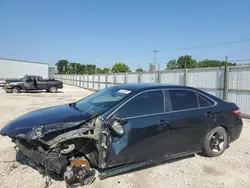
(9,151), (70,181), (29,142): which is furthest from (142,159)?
(9,151)

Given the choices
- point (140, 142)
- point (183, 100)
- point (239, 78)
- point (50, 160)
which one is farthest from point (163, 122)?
point (239, 78)

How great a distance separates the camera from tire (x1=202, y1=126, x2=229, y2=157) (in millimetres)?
4371

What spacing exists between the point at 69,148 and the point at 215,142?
121 inches

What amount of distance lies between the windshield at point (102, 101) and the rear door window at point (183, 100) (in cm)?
93

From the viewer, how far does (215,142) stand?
14.9ft

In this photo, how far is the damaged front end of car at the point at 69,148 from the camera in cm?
306

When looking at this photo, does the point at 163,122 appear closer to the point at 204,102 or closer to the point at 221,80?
the point at 204,102

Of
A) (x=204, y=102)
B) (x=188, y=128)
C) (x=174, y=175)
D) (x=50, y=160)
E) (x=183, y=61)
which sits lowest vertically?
(x=174, y=175)

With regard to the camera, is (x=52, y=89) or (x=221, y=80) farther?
(x=52, y=89)

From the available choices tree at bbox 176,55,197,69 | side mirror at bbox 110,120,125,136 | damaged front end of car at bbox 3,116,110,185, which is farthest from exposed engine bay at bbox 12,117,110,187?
tree at bbox 176,55,197,69

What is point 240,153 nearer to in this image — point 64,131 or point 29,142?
point 64,131

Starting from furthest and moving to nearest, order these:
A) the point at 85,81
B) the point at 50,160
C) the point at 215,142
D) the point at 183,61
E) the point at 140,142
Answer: the point at 183,61
the point at 85,81
the point at 215,142
the point at 140,142
the point at 50,160

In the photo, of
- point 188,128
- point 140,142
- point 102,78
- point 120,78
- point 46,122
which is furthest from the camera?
point 102,78

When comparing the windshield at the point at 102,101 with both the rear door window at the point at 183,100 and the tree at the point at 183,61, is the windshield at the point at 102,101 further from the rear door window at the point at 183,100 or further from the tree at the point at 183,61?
the tree at the point at 183,61
